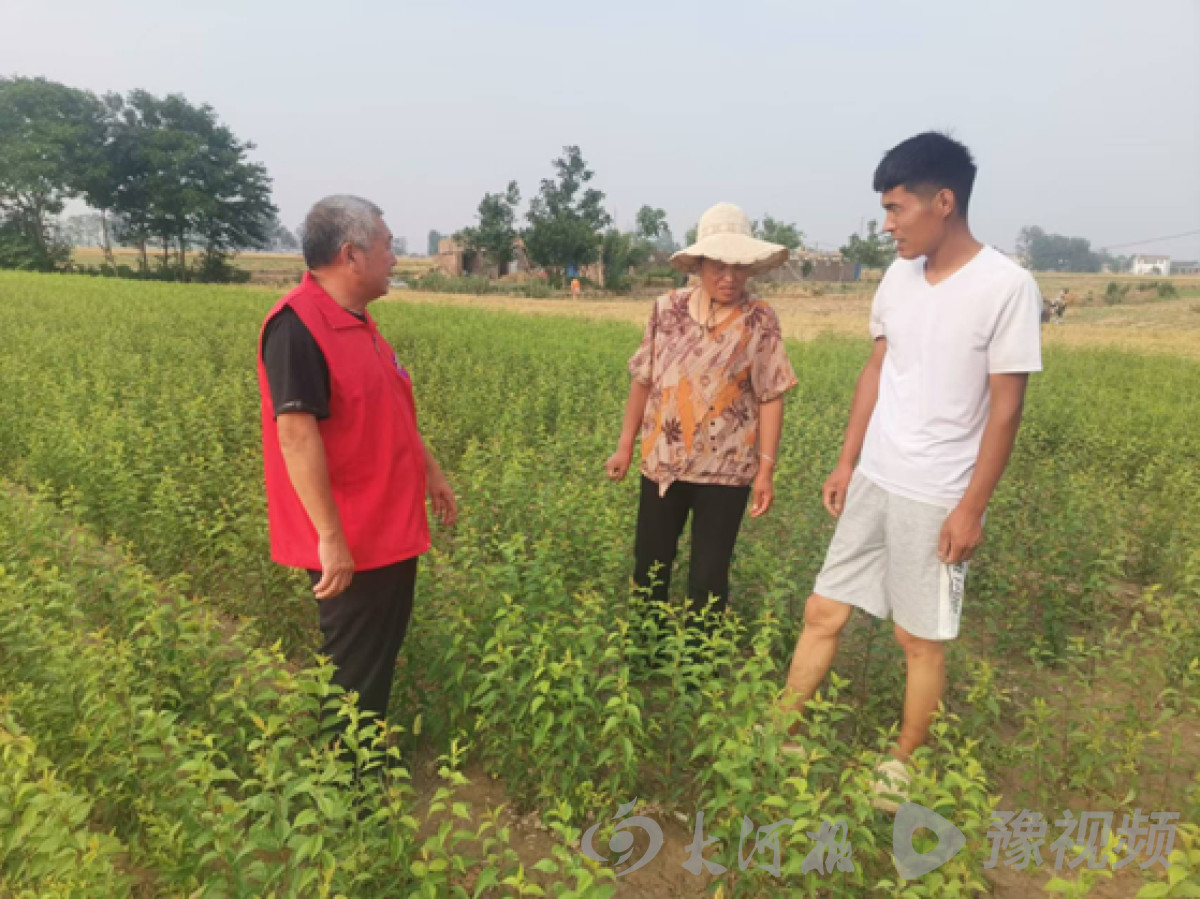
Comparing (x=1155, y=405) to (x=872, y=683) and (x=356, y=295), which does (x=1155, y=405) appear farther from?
(x=356, y=295)

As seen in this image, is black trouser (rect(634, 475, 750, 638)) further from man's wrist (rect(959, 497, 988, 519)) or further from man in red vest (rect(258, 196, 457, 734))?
man in red vest (rect(258, 196, 457, 734))

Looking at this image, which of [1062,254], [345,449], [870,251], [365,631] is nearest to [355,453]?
[345,449]

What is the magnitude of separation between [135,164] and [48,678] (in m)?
54.5

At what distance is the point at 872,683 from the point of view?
347cm

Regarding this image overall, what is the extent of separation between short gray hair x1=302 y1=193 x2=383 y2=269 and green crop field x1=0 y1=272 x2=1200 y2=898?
1.34 m

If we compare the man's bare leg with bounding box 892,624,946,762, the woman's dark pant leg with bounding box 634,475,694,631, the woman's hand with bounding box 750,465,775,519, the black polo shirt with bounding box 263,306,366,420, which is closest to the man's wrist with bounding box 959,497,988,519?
the man's bare leg with bounding box 892,624,946,762

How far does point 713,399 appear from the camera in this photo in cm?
315

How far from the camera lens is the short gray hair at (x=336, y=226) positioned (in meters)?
2.26

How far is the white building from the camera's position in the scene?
140 metres

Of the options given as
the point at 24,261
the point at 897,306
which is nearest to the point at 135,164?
the point at 24,261

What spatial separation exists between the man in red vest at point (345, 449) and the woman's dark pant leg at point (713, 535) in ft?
4.31

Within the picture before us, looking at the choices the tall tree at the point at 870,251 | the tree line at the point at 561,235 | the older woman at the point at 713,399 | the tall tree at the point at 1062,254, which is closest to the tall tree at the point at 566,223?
the tree line at the point at 561,235

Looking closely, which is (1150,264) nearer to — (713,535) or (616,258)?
(616,258)

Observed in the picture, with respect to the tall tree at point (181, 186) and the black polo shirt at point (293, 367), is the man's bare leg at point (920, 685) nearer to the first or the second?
the black polo shirt at point (293, 367)
